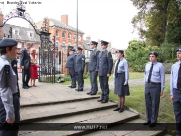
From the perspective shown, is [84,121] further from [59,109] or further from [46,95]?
[46,95]

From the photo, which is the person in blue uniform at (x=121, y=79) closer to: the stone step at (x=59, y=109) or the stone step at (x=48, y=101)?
the stone step at (x=59, y=109)

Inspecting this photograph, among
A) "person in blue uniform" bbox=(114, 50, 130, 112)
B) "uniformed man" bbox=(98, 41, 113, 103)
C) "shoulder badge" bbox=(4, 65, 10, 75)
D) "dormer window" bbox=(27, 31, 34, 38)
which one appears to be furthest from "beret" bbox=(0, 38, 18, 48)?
"dormer window" bbox=(27, 31, 34, 38)

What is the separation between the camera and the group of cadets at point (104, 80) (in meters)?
2.32

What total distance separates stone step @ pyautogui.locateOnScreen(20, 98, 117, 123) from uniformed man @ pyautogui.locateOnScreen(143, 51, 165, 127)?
135 cm

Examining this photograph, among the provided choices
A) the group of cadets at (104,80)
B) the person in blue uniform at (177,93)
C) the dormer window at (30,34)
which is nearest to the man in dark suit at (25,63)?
the group of cadets at (104,80)

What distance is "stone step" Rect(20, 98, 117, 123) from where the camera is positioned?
412cm

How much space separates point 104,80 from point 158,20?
17.3 meters

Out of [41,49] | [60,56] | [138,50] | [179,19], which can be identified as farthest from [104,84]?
[179,19]

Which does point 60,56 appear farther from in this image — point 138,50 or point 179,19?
point 179,19

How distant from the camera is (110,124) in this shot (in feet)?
14.3

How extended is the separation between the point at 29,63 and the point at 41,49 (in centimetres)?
239

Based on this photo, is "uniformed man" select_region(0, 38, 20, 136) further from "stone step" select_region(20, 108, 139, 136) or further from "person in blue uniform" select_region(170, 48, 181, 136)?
"person in blue uniform" select_region(170, 48, 181, 136)

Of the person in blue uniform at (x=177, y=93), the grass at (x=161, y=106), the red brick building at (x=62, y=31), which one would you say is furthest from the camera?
the red brick building at (x=62, y=31)

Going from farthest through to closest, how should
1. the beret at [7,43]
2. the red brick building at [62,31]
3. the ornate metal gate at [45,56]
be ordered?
1. the red brick building at [62,31]
2. the ornate metal gate at [45,56]
3. the beret at [7,43]
